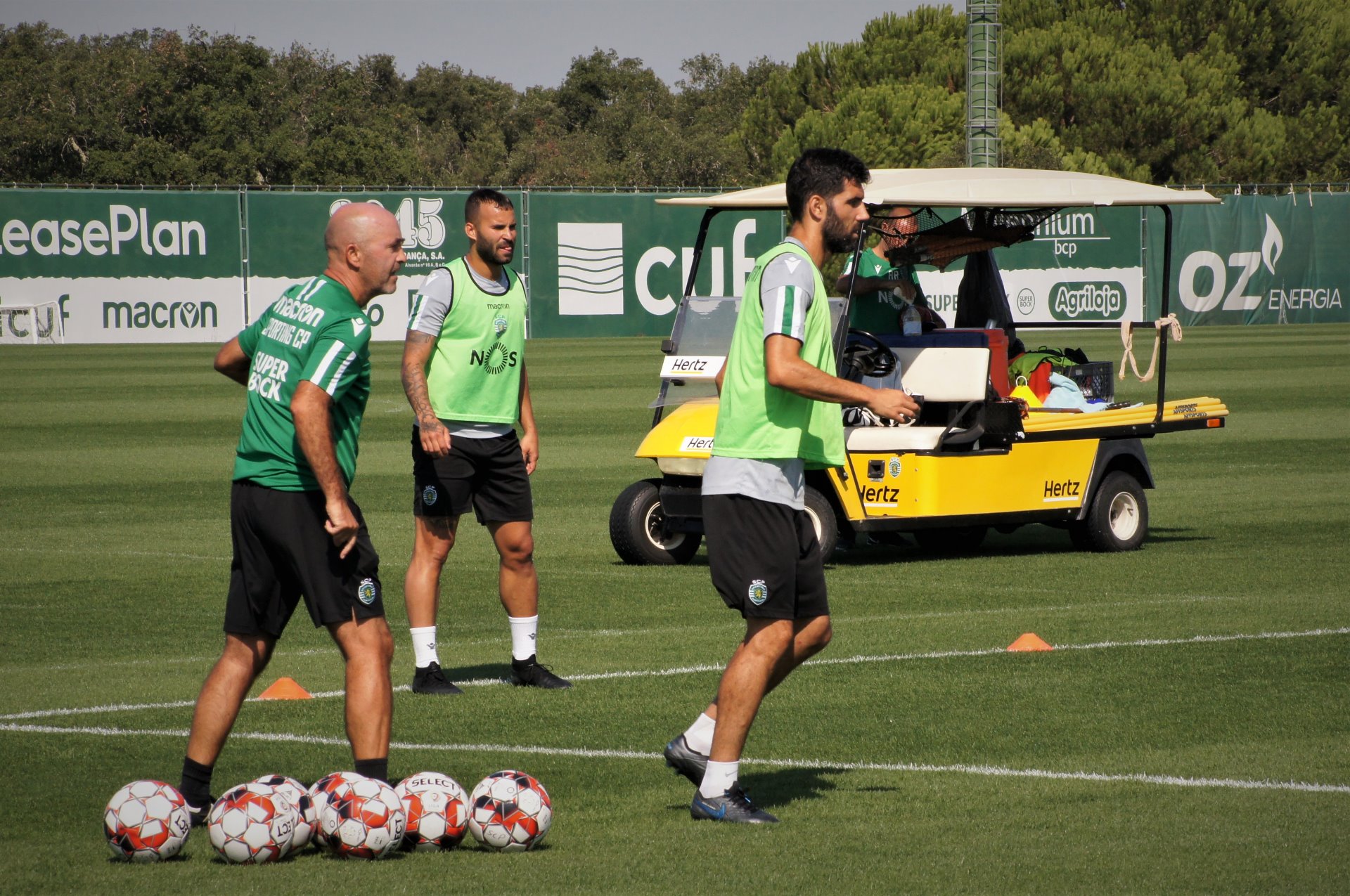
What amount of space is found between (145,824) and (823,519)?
21.3 feet

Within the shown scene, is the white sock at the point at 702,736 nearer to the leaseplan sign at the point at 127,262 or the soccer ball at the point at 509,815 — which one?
the soccer ball at the point at 509,815

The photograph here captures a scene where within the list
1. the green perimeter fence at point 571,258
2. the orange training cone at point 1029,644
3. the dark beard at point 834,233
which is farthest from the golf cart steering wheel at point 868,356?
the green perimeter fence at point 571,258

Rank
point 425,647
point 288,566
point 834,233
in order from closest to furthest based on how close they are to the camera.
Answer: point 288,566
point 834,233
point 425,647

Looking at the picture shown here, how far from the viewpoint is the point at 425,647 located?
8.09m

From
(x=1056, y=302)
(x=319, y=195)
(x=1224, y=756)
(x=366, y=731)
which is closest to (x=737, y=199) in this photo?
(x=1224, y=756)

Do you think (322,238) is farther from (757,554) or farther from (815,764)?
(757,554)

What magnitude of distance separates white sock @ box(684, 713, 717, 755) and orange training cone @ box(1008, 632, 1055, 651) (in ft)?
10.0

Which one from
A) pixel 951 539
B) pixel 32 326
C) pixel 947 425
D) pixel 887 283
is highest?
pixel 887 283

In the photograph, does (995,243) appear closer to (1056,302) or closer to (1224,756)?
(1224,756)

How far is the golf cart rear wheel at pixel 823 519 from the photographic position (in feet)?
37.1

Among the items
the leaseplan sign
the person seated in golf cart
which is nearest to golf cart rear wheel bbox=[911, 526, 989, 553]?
the person seated in golf cart

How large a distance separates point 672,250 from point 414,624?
130 ft

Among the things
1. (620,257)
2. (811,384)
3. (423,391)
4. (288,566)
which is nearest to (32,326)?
(620,257)

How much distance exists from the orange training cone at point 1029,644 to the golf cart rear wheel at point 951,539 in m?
4.26
